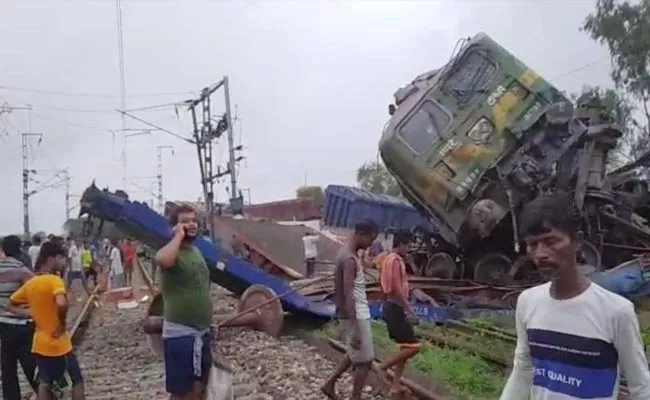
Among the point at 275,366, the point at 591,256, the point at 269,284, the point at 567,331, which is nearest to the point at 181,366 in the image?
the point at 567,331

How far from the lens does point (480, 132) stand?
1378cm

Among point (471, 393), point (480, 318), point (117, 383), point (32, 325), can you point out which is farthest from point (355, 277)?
point (480, 318)

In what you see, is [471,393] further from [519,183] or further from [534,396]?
[519,183]

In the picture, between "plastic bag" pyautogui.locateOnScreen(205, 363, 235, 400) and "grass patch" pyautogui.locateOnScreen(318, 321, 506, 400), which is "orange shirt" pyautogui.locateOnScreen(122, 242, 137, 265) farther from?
"plastic bag" pyautogui.locateOnScreen(205, 363, 235, 400)

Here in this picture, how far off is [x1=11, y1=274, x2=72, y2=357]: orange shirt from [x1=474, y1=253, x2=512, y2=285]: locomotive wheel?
9.49 m

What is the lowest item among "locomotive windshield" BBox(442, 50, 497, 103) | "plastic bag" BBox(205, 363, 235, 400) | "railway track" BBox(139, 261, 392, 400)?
"railway track" BBox(139, 261, 392, 400)

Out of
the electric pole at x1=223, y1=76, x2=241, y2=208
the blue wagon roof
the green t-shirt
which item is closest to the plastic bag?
the green t-shirt

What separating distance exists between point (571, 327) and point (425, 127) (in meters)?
11.5

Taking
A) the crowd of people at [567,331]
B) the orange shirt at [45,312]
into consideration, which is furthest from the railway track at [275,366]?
the crowd of people at [567,331]

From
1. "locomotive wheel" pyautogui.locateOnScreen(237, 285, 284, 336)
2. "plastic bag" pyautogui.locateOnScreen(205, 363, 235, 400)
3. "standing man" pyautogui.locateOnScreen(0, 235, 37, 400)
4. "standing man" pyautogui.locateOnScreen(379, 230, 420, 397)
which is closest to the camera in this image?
"plastic bag" pyautogui.locateOnScreen(205, 363, 235, 400)

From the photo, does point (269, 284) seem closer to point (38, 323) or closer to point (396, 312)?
point (396, 312)

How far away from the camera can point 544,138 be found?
13.6m

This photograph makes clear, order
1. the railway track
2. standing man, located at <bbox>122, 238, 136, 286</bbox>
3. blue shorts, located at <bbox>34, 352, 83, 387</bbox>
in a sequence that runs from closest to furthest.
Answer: blue shorts, located at <bbox>34, 352, 83, 387</bbox> < the railway track < standing man, located at <bbox>122, 238, 136, 286</bbox>

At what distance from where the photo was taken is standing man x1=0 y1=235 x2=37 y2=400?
22.3 ft
